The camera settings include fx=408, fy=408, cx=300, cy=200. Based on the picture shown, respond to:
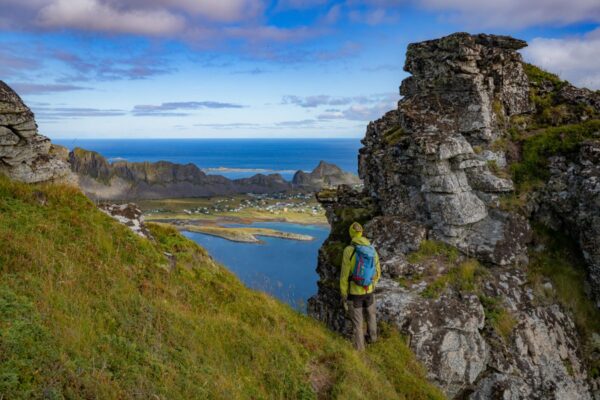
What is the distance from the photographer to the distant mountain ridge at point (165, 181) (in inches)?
4835

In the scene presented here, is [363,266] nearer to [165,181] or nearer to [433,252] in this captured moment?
[433,252]

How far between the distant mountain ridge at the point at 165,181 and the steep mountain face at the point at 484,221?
100698 mm

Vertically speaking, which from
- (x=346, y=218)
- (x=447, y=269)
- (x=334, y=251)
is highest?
(x=346, y=218)

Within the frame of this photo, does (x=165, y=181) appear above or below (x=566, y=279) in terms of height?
above

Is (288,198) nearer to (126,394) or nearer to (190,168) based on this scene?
(190,168)

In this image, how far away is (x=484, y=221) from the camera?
14750 millimetres

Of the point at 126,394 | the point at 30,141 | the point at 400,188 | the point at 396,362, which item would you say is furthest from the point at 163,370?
the point at 400,188

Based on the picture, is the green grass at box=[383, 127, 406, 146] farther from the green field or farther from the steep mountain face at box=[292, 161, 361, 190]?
the steep mountain face at box=[292, 161, 361, 190]

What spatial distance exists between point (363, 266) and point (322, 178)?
13847 centimetres

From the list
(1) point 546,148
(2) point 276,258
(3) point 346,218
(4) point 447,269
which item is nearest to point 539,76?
(1) point 546,148

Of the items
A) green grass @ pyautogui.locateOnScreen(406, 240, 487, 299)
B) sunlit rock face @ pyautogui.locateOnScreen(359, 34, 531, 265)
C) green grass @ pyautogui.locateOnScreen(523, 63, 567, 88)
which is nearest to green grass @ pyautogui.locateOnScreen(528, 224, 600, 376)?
sunlit rock face @ pyautogui.locateOnScreen(359, 34, 531, 265)

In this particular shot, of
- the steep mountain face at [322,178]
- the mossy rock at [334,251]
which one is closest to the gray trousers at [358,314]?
the mossy rock at [334,251]

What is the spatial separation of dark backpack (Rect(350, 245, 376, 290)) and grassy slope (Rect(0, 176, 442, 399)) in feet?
5.19

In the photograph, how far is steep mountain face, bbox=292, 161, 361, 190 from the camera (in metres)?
142
